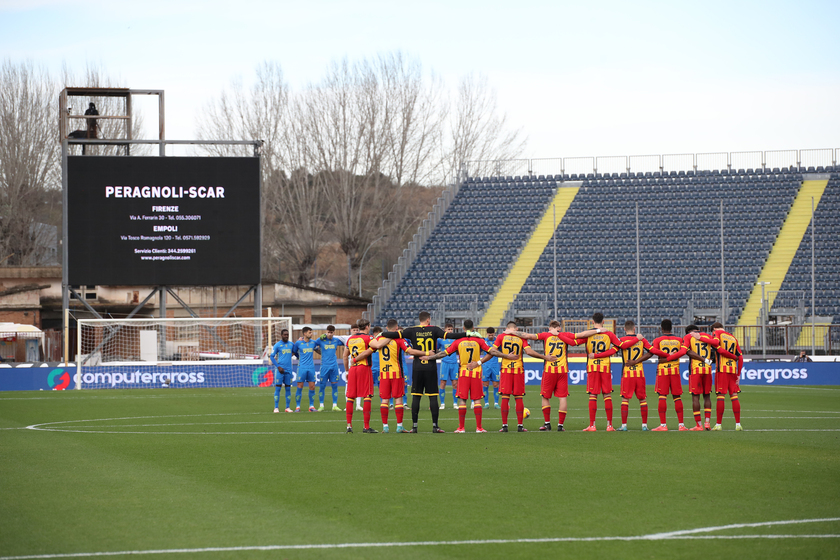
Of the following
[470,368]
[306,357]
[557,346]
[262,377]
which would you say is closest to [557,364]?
[557,346]

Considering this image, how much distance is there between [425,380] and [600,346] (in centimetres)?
308

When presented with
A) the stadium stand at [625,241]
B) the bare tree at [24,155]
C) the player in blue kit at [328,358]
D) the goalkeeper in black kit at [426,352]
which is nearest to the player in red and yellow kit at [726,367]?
the goalkeeper in black kit at [426,352]

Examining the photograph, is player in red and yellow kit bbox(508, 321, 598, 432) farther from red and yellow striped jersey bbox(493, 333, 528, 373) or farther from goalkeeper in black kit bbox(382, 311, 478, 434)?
goalkeeper in black kit bbox(382, 311, 478, 434)

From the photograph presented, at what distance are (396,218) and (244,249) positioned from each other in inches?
1148

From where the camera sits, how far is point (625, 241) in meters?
44.4

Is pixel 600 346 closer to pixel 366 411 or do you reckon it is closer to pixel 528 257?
pixel 366 411

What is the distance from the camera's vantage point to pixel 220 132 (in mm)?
55438

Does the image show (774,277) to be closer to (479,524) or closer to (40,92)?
(479,524)

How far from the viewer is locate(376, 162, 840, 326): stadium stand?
40.6 m

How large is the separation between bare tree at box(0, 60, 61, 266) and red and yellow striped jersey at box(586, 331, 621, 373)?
44395 millimetres

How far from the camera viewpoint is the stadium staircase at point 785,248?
39.0 meters

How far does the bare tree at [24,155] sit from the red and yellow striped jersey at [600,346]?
4440 centimetres

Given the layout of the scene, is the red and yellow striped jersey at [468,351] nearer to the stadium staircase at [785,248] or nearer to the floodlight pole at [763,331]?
the floodlight pole at [763,331]

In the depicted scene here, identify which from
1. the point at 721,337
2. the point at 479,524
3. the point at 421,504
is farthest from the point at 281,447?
the point at 721,337
